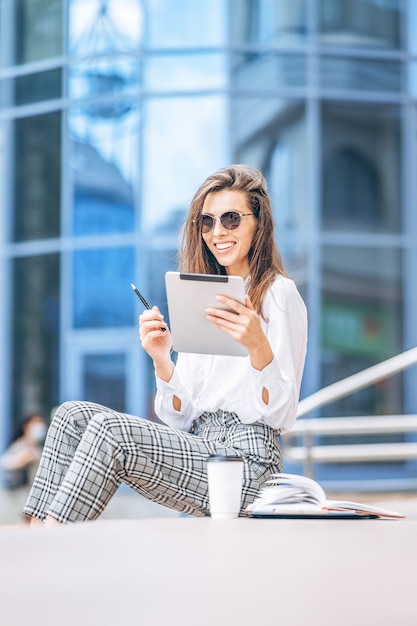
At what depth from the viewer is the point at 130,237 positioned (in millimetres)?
12422

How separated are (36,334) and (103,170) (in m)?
2.01

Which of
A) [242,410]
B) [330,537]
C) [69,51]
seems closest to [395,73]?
[69,51]

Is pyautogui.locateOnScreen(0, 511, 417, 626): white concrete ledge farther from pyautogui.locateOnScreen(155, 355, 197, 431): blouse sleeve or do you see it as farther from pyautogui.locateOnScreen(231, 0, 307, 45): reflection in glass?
pyautogui.locateOnScreen(231, 0, 307, 45): reflection in glass

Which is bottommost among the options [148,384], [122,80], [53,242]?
[148,384]

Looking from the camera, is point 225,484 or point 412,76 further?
point 412,76

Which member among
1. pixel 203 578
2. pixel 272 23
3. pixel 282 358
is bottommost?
pixel 203 578

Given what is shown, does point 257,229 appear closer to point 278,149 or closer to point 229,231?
point 229,231

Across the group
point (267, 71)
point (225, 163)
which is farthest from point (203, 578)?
point (267, 71)

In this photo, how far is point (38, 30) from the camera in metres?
13.2

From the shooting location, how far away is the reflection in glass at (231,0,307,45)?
12.4 metres

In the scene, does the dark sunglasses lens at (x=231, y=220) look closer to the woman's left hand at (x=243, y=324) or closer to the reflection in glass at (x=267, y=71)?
the woman's left hand at (x=243, y=324)

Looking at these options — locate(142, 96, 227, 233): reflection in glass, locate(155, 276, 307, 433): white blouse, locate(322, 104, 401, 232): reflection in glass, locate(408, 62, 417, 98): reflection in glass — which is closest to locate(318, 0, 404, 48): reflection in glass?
locate(408, 62, 417, 98): reflection in glass

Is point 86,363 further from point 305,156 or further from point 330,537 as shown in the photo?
point 330,537

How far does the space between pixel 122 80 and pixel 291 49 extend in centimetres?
194
